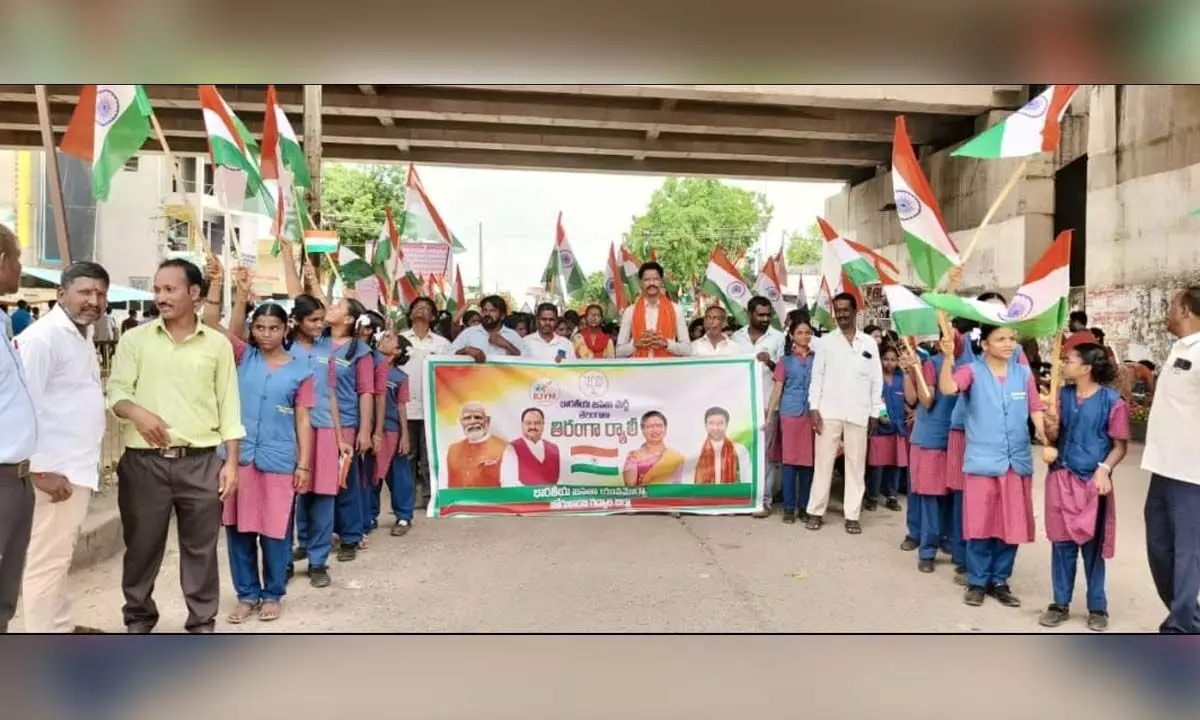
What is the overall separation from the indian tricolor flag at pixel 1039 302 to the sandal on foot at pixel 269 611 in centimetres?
370

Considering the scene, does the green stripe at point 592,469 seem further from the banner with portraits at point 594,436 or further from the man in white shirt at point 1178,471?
the man in white shirt at point 1178,471

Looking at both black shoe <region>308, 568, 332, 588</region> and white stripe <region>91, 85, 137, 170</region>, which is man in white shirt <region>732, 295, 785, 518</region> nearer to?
black shoe <region>308, 568, 332, 588</region>

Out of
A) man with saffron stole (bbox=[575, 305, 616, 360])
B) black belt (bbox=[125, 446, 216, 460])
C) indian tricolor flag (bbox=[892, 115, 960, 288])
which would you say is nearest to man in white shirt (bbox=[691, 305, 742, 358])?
man with saffron stole (bbox=[575, 305, 616, 360])

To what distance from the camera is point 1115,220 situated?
39.1 ft

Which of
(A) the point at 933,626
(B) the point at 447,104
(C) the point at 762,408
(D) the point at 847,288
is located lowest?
(A) the point at 933,626

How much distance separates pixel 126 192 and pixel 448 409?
3100 centimetres

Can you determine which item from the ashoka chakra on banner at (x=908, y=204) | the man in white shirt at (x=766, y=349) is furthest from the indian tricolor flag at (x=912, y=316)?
the man in white shirt at (x=766, y=349)

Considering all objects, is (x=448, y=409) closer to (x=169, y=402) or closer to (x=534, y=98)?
(x=169, y=402)

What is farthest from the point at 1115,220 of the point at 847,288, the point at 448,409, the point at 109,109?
the point at 109,109

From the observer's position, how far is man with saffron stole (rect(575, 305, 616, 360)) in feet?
28.3

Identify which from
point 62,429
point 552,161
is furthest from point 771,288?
point 552,161

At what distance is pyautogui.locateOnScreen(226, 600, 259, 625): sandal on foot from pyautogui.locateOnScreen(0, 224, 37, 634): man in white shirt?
42.6 inches

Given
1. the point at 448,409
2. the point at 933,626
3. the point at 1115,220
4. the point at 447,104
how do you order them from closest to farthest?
the point at 933,626 → the point at 448,409 → the point at 1115,220 → the point at 447,104

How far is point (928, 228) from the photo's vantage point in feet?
16.5
